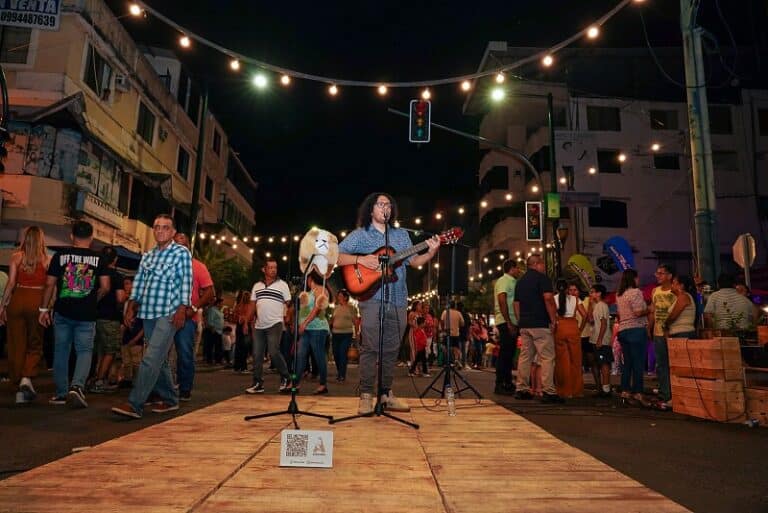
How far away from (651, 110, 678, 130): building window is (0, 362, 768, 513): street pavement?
97.2 ft

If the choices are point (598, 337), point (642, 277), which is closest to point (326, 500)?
point (598, 337)

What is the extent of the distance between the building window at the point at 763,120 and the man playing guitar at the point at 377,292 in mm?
34022

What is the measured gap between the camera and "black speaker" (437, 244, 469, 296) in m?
7.46

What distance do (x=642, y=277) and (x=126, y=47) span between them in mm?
28743

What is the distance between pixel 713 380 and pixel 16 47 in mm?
20885

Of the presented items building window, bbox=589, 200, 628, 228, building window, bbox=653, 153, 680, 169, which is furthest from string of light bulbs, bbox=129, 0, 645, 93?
building window, bbox=653, 153, 680, 169

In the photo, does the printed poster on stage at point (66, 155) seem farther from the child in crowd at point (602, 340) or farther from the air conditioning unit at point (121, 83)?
the child in crowd at point (602, 340)

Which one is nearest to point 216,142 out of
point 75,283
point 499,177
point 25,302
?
point 499,177

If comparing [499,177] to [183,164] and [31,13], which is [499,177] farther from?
[31,13]

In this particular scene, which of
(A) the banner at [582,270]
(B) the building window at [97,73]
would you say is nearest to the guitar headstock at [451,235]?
(A) the banner at [582,270]

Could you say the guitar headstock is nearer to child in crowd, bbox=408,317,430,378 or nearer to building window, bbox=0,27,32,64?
child in crowd, bbox=408,317,430,378

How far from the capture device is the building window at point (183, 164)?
27.0 meters

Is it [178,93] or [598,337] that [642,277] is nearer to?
[598,337]

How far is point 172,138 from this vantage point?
2561 centimetres
